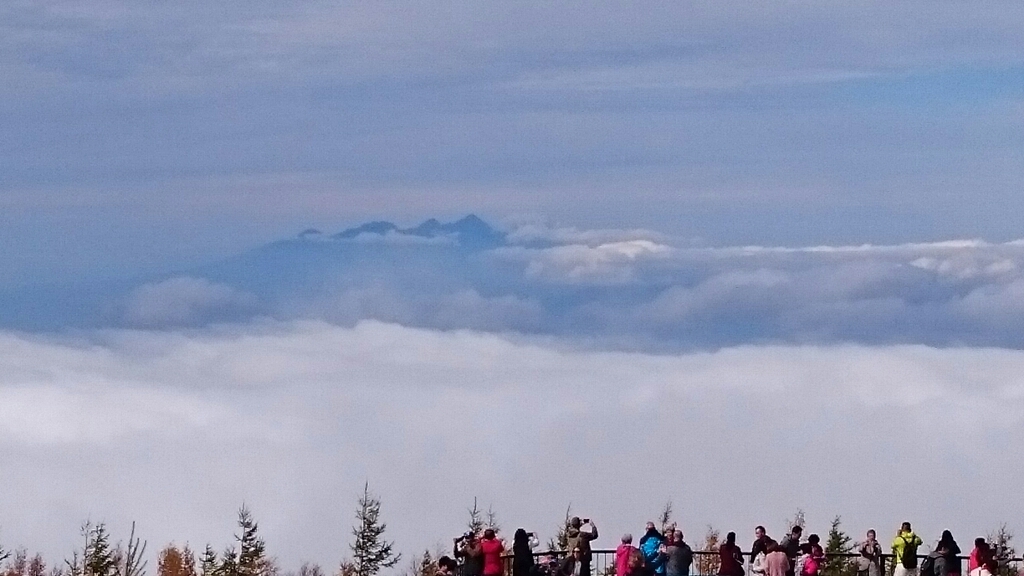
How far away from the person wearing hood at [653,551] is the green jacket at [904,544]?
560 cm

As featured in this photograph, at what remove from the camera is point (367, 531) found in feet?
330

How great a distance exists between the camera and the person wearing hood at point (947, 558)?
1768 inches

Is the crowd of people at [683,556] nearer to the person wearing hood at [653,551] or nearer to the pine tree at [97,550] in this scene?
the person wearing hood at [653,551]

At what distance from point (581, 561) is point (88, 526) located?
61824mm

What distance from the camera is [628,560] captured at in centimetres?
4334

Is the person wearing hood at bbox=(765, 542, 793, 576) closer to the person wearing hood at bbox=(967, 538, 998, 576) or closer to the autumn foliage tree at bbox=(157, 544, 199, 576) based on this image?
the person wearing hood at bbox=(967, 538, 998, 576)

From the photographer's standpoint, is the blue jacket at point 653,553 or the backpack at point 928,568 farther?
the backpack at point 928,568

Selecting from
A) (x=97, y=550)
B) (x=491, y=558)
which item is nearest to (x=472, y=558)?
(x=491, y=558)

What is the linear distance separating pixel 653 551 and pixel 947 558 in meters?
6.84

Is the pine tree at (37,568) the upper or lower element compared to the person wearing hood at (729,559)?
upper

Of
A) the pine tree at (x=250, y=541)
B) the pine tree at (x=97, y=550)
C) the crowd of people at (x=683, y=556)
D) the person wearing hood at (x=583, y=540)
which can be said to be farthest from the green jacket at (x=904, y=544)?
the pine tree at (x=250, y=541)

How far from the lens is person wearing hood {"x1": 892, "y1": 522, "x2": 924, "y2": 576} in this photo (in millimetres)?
45531

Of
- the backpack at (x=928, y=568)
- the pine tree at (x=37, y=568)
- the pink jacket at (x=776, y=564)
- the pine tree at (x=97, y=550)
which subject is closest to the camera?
the pink jacket at (x=776, y=564)

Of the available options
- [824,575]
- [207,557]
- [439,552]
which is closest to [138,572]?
[824,575]
